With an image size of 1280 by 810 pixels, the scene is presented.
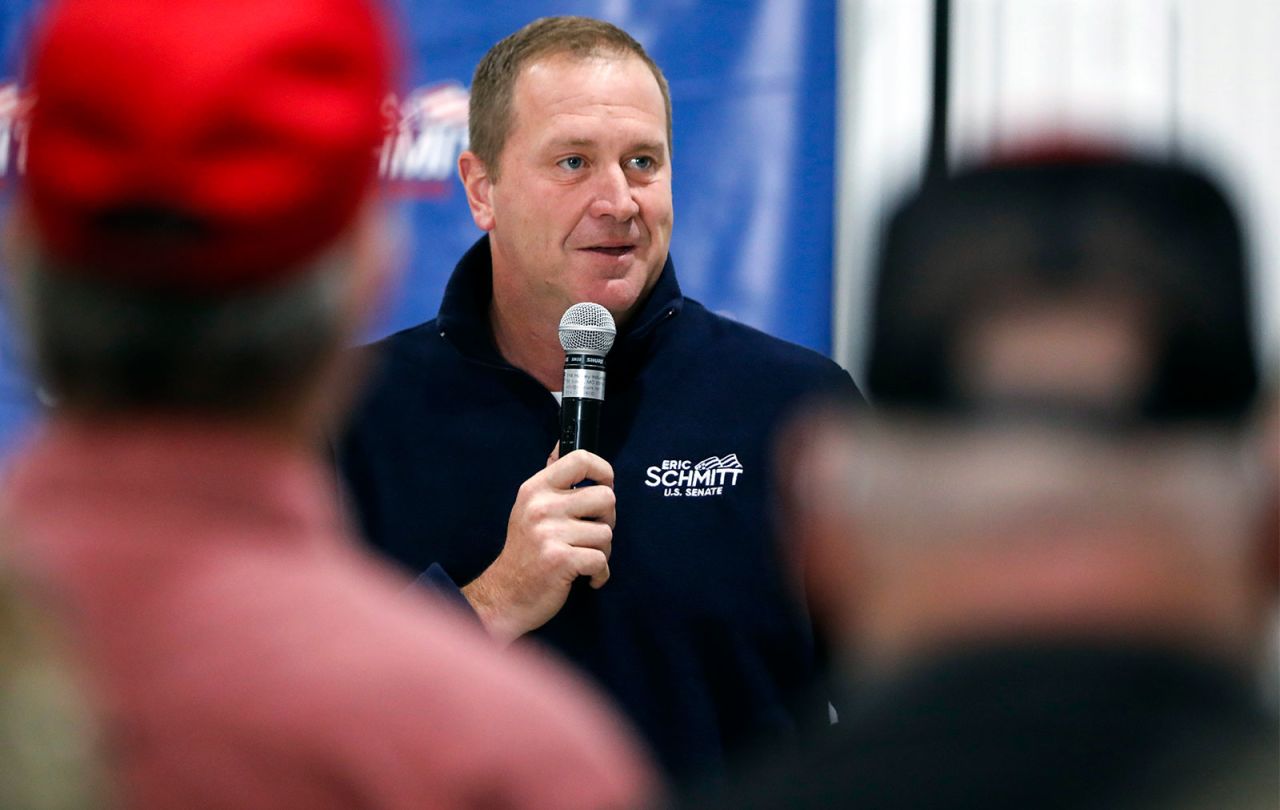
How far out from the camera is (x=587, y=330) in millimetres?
2293

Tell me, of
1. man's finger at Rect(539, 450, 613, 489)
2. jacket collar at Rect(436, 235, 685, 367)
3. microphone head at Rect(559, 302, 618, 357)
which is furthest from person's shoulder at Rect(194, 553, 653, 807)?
jacket collar at Rect(436, 235, 685, 367)

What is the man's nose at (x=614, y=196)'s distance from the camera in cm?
256

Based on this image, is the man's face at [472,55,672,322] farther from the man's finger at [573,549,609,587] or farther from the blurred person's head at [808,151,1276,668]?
the blurred person's head at [808,151,1276,668]

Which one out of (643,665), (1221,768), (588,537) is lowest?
(643,665)

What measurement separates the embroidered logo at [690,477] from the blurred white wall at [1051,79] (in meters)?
0.91

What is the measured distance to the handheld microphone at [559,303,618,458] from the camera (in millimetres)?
2191

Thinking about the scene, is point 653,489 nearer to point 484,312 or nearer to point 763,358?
point 763,358

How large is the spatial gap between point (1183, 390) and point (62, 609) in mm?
543

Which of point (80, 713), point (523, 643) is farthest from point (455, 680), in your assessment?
point (523, 643)

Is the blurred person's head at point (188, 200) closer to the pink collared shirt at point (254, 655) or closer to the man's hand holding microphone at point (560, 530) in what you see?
the pink collared shirt at point (254, 655)

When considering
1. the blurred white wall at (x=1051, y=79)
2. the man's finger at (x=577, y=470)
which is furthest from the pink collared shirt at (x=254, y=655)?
the blurred white wall at (x=1051, y=79)

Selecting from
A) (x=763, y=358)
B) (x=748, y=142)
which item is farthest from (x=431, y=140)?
(x=763, y=358)

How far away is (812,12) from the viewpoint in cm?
332

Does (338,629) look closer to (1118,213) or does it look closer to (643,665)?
(1118,213)
